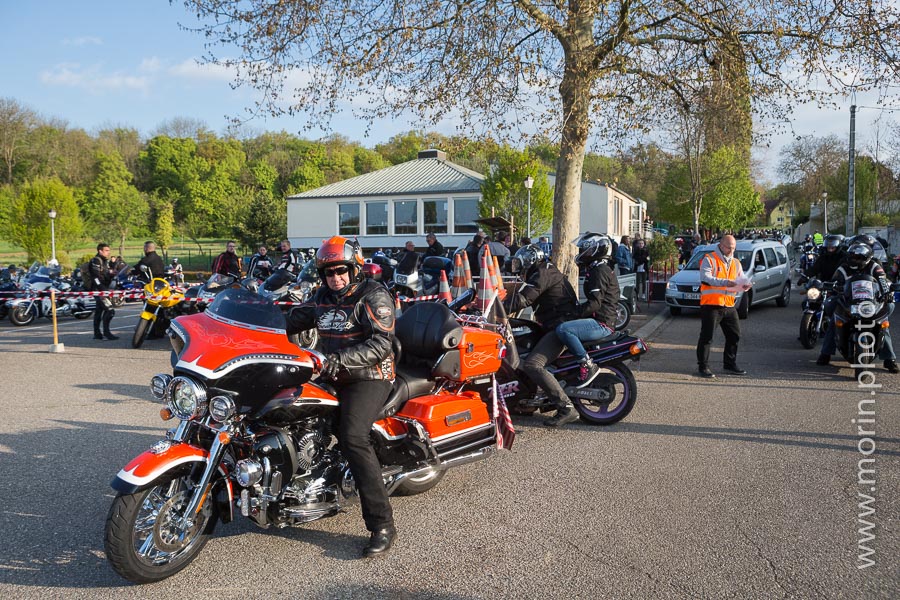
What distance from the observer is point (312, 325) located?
4.39 meters

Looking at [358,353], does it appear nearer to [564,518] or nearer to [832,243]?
[564,518]

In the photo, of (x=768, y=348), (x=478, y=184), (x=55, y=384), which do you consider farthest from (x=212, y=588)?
(x=478, y=184)

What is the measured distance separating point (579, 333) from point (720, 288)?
3.36m

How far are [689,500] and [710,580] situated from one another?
3.94ft

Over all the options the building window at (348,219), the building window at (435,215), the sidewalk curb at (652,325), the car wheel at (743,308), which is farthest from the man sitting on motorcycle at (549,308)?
the building window at (348,219)

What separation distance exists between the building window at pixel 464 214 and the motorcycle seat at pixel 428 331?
127ft

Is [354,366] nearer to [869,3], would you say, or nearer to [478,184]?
[869,3]

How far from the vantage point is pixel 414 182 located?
1843 inches

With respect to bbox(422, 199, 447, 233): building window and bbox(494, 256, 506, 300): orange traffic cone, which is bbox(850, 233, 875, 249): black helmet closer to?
bbox(494, 256, 506, 300): orange traffic cone

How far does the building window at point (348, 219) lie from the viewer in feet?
156

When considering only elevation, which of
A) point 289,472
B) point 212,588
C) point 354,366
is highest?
point 354,366

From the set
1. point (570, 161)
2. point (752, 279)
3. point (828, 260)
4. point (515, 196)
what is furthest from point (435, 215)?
point (828, 260)

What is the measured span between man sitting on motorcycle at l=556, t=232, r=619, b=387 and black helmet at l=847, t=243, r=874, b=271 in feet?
14.0

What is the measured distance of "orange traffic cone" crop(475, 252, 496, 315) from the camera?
687 centimetres
